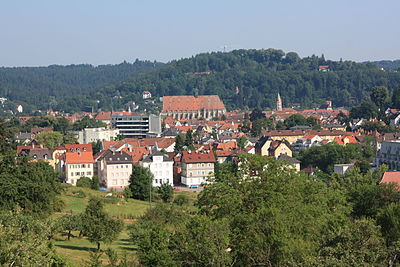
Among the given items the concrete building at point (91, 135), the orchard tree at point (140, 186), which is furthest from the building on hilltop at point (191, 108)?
the orchard tree at point (140, 186)

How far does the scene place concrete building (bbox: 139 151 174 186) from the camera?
55912 mm

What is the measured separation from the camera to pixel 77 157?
55094 millimetres

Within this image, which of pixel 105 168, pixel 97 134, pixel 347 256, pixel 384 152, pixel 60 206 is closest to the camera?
pixel 347 256

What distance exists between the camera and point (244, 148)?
226ft

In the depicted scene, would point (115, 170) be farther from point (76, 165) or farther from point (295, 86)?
point (295, 86)

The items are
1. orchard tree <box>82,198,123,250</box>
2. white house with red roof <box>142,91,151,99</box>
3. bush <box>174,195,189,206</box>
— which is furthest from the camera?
white house with red roof <box>142,91,151,99</box>

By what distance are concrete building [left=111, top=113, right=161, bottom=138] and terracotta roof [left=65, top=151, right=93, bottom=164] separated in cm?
3875

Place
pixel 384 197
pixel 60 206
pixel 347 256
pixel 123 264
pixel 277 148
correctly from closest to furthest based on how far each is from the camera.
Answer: pixel 347 256
pixel 123 264
pixel 384 197
pixel 60 206
pixel 277 148

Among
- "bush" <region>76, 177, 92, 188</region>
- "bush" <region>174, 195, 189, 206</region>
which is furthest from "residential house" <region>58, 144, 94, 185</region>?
"bush" <region>174, 195, 189, 206</region>

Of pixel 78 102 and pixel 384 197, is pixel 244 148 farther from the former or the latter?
pixel 78 102

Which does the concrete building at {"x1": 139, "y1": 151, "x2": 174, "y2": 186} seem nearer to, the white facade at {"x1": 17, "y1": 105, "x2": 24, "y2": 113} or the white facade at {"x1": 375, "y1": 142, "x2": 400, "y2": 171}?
the white facade at {"x1": 375, "y1": 142, "x2": 400, "y2": 171}

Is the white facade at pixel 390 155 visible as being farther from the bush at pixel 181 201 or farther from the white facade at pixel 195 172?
the bush at pixel 181 201

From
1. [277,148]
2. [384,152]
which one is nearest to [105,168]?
[277,148]

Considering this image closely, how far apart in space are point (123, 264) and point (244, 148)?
50646mm
